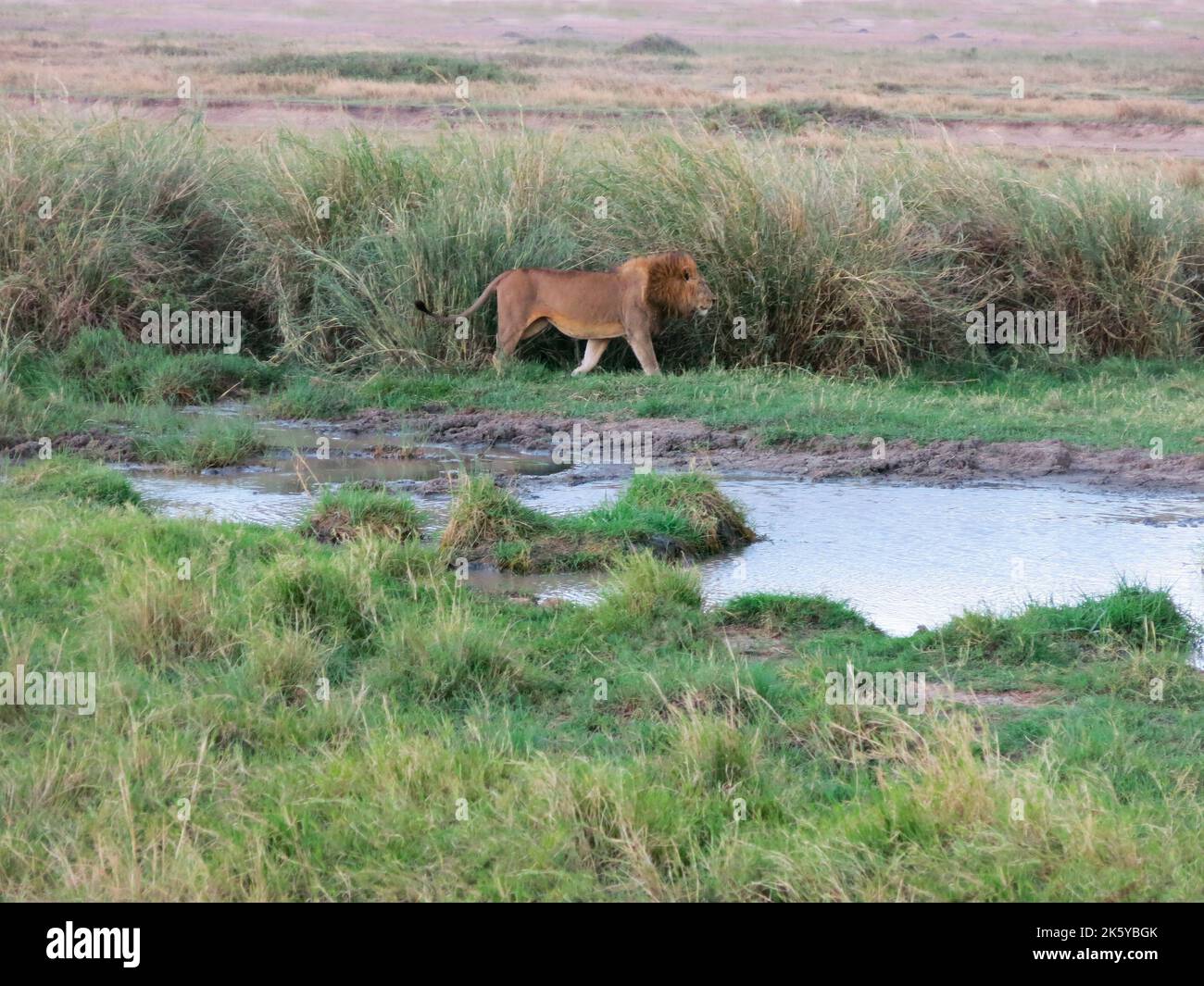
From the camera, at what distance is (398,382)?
1169 centimetres

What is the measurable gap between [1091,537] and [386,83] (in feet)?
127

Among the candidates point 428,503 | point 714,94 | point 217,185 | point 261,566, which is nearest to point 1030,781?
point 261,566

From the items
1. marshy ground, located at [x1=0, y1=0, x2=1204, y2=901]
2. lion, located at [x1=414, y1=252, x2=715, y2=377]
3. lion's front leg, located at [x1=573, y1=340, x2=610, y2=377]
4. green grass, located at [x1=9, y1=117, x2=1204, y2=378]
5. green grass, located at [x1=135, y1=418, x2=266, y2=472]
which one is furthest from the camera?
green grass, located at [x1=9, y1=117, x2=1204, y2=378]

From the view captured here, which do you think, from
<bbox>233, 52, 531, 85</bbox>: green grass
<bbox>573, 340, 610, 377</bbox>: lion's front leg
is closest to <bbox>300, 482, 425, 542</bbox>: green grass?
<bbox>573, 340, 610, 377</bbox>: lion's front leg

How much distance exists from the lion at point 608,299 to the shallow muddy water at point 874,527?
173 centimetres

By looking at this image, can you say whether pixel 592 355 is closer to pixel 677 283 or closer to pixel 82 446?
pixel 677 283

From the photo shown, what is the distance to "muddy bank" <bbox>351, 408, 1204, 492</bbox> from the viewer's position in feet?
30.6

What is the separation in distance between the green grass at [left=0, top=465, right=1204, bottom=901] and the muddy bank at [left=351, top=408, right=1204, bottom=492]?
119 inches

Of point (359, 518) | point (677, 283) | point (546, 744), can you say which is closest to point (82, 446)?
point (359, 518)

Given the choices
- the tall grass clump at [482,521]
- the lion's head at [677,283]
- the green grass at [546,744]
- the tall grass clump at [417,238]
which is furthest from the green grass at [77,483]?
the lion's head at [677,283]

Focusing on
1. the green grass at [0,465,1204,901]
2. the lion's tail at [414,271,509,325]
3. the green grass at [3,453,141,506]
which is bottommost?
the green grass at [0,465,1204,901]

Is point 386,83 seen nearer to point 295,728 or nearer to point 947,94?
point 947,94

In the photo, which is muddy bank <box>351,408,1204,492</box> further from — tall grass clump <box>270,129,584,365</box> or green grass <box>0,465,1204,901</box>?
green grass <box>0,465,1204,901</box>

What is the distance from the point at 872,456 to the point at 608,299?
8.75 ft
